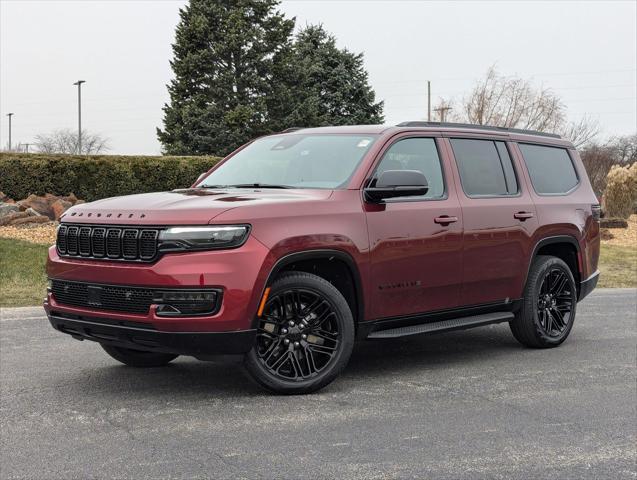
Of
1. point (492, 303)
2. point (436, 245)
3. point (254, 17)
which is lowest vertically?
point (492, 303)

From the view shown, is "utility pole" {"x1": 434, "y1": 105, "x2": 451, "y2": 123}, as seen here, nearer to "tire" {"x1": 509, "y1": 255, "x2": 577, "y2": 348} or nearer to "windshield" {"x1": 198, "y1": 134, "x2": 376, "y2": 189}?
"tire" {"x1": 509, "y1": 255, "x2": 577, "y2": 348}

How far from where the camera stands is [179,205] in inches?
217

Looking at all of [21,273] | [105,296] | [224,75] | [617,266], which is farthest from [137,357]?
[224,75]

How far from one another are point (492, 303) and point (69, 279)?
347 centimetres

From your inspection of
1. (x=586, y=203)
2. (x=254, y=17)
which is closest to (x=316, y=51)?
(x=254, y=17)

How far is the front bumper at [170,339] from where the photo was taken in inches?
211

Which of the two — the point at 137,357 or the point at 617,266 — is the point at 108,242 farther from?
the point at 617,266

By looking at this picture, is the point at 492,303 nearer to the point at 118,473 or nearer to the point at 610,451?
the point at 610,451

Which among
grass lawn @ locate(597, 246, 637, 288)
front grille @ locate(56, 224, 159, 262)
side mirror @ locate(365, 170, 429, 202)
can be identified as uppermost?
side mirror @ locate(365, 170, 429, 202)

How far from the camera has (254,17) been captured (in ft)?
130

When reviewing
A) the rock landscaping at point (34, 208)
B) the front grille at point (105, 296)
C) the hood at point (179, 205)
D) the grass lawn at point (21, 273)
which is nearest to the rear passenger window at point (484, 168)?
the hood at point (179, 205)

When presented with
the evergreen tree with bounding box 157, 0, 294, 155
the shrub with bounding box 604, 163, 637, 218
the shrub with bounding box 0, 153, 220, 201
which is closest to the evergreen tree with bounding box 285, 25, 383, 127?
the evergreen tree with bounding box 157, 0, 294, 155

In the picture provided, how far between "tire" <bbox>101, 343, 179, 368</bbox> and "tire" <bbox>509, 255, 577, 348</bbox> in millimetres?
3145

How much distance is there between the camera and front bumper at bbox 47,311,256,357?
537 centimetres
